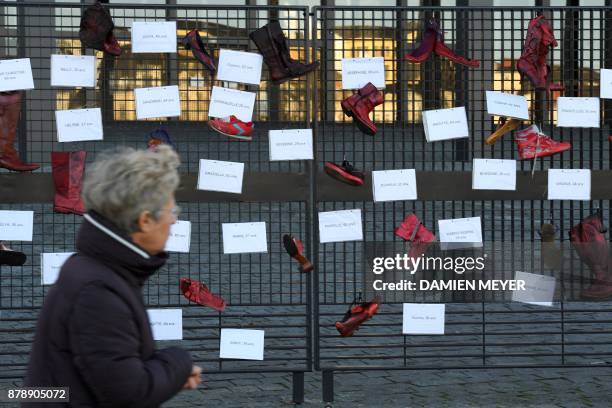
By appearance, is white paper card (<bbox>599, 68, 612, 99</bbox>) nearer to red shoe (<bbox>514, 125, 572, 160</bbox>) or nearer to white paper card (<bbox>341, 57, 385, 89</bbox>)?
red shoe (<bbox>514, 125, 572, 160</bbox>)

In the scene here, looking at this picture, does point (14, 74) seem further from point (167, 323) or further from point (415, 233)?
point (415, 233)

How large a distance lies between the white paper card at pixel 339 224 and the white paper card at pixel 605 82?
1.55 meters

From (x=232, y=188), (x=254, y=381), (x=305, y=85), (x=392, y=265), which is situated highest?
(x=305, y=85)

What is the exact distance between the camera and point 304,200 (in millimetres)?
6488

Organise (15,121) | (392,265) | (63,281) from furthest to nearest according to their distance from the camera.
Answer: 1. (392,265)
2. (15,121)
3. (63,281)

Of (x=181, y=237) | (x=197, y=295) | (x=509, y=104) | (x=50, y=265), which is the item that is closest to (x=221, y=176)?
(x=181, y=237)

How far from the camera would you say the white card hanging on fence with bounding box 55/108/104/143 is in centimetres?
630

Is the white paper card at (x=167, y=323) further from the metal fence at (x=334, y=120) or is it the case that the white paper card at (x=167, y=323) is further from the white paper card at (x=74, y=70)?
the white paper card at (x=74, y=70)

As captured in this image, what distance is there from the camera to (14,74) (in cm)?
623

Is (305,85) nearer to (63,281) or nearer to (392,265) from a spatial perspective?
(392,265)

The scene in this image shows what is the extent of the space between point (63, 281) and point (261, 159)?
11.9 ft

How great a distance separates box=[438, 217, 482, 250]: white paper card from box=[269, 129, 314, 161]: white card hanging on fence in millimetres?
861

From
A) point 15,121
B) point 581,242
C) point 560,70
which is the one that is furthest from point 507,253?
point 15,121

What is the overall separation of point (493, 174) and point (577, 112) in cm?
58
